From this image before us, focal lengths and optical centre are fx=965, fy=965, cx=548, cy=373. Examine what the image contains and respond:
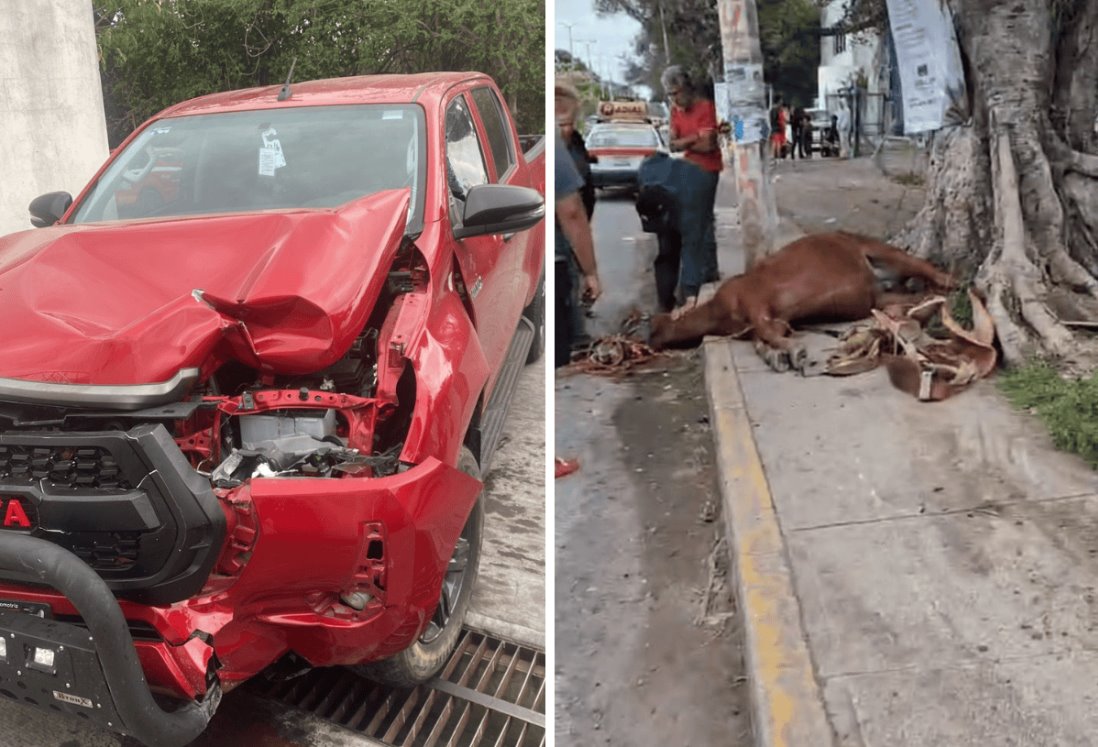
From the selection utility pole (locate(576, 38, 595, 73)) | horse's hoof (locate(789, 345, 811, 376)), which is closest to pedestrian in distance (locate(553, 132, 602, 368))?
utility pole (locate(576, 38, 595, 73))

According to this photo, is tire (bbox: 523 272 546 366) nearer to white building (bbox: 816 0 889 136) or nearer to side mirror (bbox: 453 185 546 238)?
side mirror (bbox: 453 185 546 238)

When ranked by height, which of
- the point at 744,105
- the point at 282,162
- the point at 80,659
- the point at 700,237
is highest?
the point at 744,105

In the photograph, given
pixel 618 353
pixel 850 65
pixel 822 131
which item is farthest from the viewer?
pixel 618 353

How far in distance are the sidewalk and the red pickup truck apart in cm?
94

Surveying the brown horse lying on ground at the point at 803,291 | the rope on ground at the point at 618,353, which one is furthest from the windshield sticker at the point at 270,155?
the brown horse lying on ground at the point at 803,291

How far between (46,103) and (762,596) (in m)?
2.43

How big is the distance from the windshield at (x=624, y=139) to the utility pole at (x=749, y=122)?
0.36m

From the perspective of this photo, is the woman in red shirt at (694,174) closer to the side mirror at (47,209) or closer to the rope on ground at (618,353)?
the rope on ground at (618,353)

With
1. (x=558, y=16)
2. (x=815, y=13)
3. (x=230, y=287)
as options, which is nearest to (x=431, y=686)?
(x=230, y=287)

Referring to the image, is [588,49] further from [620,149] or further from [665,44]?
[665,44]

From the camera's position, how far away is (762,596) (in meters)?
2.65

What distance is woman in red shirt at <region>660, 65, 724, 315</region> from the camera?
3141 mm

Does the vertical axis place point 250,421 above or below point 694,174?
below

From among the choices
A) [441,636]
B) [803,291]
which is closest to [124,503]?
[441,636]
